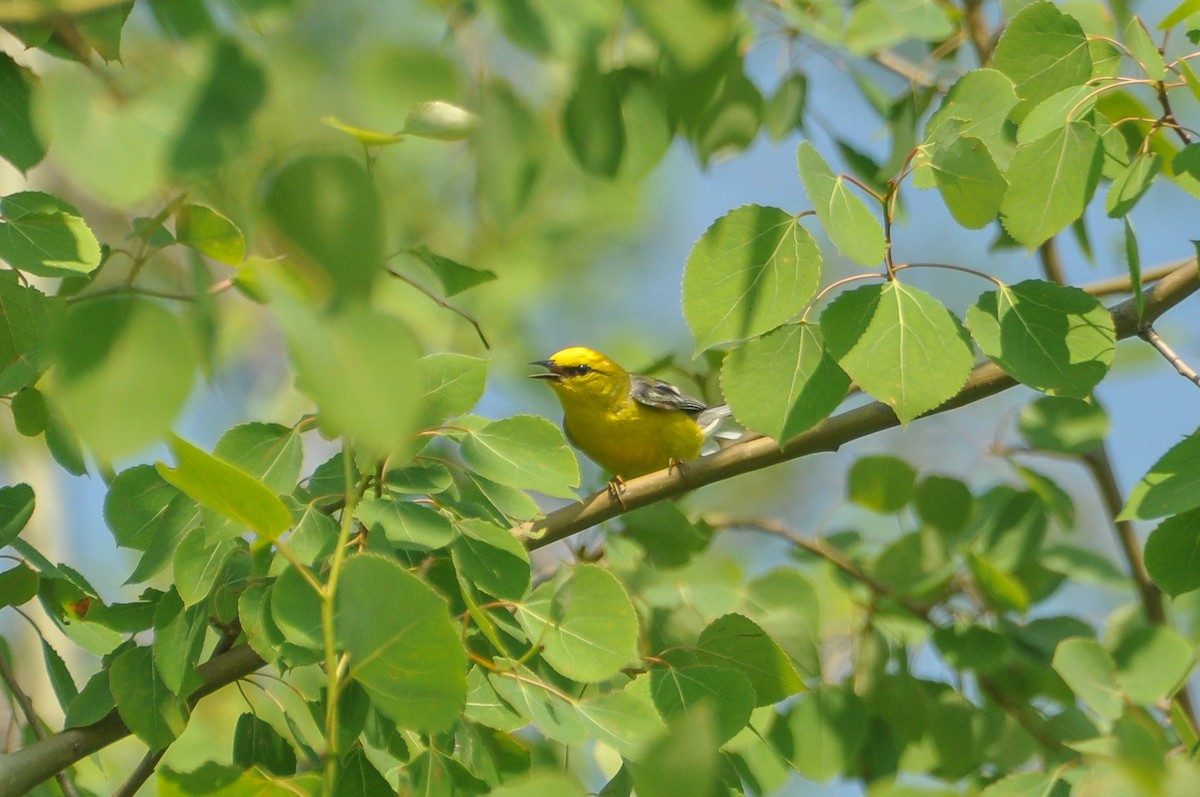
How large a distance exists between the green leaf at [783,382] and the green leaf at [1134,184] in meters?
0.57

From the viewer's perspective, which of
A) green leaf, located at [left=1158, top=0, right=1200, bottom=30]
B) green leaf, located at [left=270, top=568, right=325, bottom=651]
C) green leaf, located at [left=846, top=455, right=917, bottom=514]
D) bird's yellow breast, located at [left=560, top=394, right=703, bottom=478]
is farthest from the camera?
bird's yellow breast, located at [left=560, top=394, right=703, bottom=478]

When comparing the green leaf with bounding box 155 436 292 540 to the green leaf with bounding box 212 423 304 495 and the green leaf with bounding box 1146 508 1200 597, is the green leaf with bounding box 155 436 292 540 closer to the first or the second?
the green leaf with bounding box 212 423 304 495

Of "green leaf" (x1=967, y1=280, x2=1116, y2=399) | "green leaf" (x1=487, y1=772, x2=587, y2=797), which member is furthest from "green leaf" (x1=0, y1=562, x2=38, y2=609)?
"green leaf" (x1=967, y1=280, x2=1116, y2=399)

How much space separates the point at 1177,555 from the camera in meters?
1.89

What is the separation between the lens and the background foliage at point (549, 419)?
0.71m

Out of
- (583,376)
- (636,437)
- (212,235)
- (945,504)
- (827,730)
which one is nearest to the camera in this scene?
(212,235)

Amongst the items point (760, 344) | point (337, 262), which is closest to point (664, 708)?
point (760, 344)

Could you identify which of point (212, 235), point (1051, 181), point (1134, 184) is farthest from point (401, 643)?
point (1134, 184)

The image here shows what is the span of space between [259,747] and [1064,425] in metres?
2.35

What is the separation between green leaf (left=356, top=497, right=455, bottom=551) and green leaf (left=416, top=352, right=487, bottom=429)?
0.84 feet

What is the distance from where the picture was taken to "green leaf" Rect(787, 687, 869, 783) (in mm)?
2553

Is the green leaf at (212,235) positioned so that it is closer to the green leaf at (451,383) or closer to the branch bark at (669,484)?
the green leaf at (451,383)

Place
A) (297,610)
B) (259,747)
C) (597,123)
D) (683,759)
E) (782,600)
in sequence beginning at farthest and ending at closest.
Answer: (782,600) < (259,747) < (297,610) < (597,123) < (683,759)

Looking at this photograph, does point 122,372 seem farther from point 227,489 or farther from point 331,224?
point 227,489
